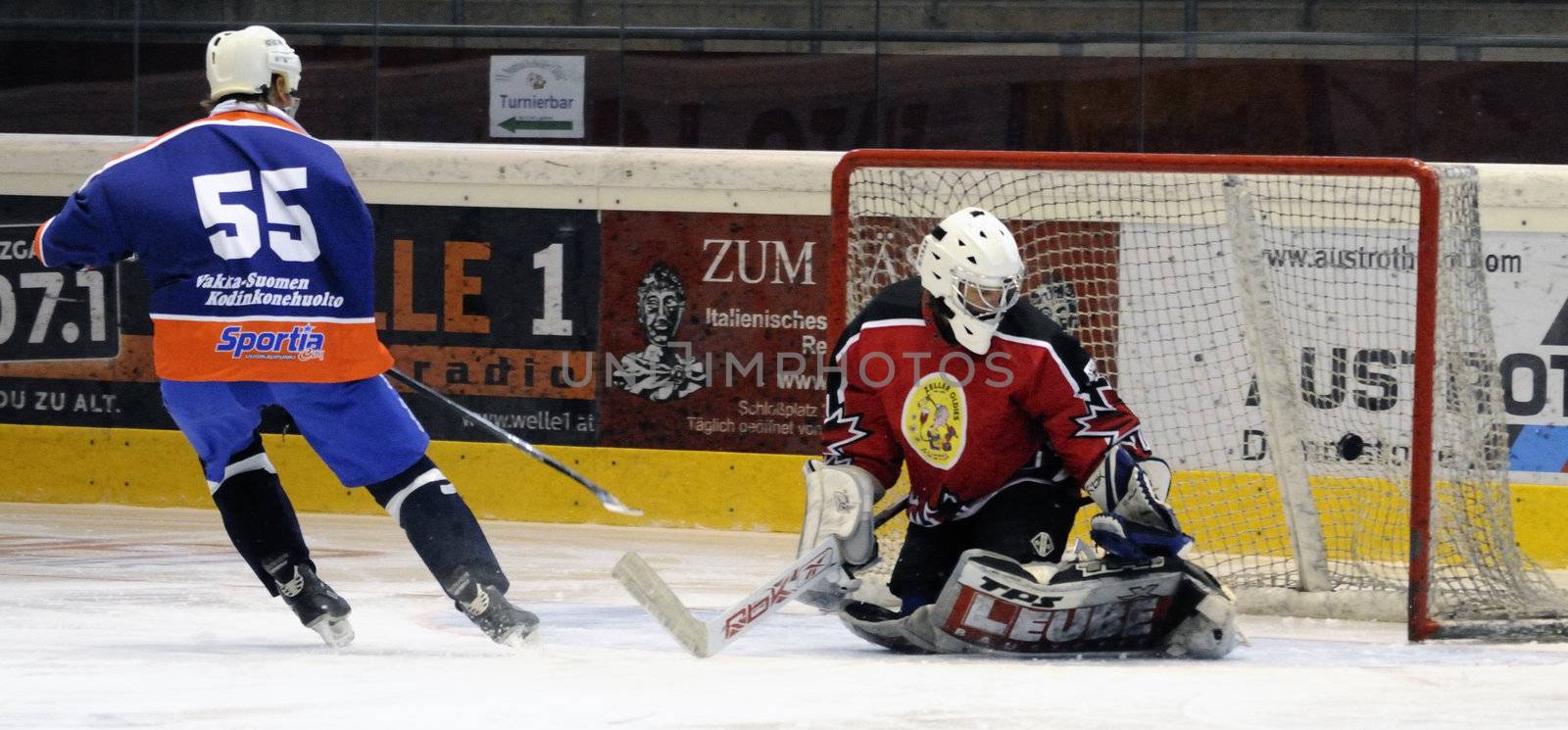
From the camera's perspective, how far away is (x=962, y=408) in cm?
432

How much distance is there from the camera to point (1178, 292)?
619cm

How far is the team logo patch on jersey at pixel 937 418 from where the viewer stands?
14.2 ft

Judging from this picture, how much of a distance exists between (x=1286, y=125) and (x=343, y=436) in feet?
17.0

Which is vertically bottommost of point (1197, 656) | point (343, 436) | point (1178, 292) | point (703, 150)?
point (1197, 656)

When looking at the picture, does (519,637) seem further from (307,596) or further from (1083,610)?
(1083,610)

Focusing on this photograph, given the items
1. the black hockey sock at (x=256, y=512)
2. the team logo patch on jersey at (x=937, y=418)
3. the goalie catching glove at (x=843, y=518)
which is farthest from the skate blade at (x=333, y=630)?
the team logo patch on jersey at (x=937, y=418)

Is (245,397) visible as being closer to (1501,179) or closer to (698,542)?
(698,542)

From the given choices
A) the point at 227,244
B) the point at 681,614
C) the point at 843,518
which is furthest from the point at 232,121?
the point at 843,518

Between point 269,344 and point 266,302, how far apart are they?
3.2 inches

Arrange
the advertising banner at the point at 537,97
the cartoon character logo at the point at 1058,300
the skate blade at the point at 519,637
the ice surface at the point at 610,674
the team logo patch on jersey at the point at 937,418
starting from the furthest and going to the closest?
the advertising banner at the point at 537,97 → the cartoon character logo at the point at 1058,300 → the team logo patch on jersey at the point at 937,418 → the skate blade at the point at 519,637 → the ice surface at the point at 610,674

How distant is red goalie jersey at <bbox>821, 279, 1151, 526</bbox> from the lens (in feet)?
14.0

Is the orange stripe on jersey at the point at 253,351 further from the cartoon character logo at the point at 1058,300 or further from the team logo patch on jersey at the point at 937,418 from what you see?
the cartoon character logo at the point at 1058,300

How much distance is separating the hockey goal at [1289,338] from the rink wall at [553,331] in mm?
925

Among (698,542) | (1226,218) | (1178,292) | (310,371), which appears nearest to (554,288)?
(698,542)
